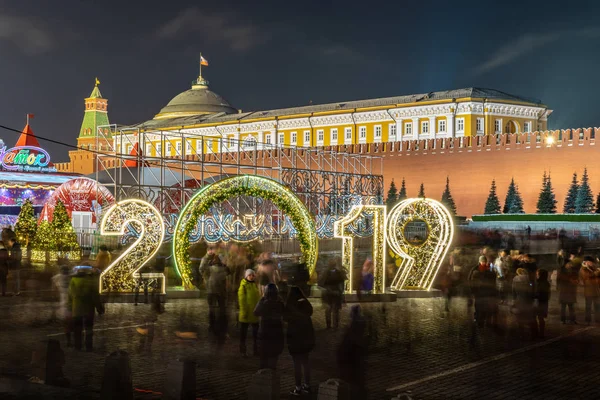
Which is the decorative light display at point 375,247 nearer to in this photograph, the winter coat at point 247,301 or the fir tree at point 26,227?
the winter coat at point 247,301

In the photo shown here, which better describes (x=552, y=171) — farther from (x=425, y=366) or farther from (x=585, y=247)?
(x=425, y=366)

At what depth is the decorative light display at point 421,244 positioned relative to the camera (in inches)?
523

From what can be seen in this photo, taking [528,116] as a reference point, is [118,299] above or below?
below

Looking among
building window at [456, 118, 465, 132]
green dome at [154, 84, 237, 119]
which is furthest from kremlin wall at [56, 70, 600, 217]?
green dome at [154, 84, 237, 119]

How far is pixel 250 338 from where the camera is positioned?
9055 mm

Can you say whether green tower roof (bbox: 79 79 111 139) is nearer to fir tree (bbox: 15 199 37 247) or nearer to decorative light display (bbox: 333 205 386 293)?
fir tree (bbox: 15 199 37 247)

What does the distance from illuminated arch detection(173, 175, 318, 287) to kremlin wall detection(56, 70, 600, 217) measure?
8393 millimetres

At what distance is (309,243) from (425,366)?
235 inches

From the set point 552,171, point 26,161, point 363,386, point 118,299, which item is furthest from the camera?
point 26,161

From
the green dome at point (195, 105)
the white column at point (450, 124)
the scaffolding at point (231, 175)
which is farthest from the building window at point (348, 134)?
the green dome at point (195, 105)

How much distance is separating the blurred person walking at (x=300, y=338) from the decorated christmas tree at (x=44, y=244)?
14.7m

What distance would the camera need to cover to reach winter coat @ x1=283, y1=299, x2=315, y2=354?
641 centimetres

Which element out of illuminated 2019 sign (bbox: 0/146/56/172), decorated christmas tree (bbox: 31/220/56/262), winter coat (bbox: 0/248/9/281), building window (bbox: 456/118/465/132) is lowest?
winter coat (bbox: 0/248/9/281)

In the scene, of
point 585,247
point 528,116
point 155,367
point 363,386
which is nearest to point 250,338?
point 155,367
